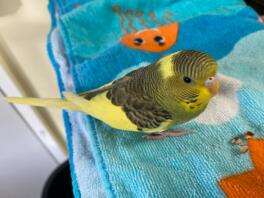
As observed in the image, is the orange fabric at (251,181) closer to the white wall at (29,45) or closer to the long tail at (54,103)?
the long tail at (54,103)

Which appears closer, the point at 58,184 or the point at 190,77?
the point at 190,77

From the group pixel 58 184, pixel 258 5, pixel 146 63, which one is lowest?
pixel 58 184

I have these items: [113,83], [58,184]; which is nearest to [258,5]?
[113,83]

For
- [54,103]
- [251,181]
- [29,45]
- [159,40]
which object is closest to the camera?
[251,181]

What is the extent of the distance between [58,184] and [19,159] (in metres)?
0.10

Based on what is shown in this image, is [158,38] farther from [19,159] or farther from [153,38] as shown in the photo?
[19,159]

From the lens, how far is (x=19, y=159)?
75 cm

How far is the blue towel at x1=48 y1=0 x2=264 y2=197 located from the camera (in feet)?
1.19

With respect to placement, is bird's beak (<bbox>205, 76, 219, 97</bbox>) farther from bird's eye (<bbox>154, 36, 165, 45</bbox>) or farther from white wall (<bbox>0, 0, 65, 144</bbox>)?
white wall (<bbox>0, 0, 65, 144</bbox>)

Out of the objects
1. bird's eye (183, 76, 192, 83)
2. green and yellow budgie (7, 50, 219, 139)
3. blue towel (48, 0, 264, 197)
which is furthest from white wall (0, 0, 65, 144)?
bird's eye (183, 76, 192, 83)

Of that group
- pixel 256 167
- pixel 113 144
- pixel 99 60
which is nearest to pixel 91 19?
pixel 99 60

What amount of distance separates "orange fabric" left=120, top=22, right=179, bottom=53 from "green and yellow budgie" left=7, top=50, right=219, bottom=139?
0.14 meters

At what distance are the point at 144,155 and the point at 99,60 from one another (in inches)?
7.4

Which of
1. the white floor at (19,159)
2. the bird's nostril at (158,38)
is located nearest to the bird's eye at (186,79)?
the bird's nostril at (158,38)
